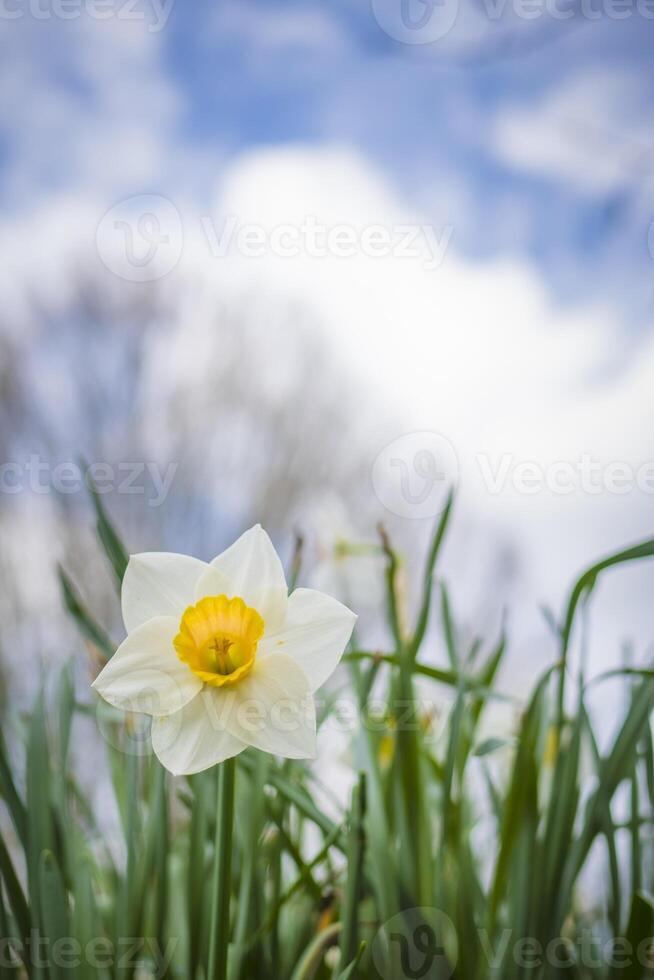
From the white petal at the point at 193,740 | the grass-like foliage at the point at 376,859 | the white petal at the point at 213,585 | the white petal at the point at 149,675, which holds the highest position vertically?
the white petal at the point at 213,585

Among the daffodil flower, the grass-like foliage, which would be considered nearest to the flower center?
the daffodil flower

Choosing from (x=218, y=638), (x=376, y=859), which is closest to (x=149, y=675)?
(x=218, y=638)

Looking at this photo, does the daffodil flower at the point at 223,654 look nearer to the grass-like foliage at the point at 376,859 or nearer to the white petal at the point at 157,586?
the white petal at the point at 157,586

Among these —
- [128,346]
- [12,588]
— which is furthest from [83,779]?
[128,346]

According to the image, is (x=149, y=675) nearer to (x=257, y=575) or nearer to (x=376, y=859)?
(x=257, y=575)

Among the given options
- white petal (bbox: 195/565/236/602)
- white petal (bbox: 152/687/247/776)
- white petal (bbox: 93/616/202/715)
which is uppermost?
white petal (bbox: 195/565/236/602)

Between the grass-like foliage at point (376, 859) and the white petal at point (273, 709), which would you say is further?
the grass-like foliage at point (376, 859)

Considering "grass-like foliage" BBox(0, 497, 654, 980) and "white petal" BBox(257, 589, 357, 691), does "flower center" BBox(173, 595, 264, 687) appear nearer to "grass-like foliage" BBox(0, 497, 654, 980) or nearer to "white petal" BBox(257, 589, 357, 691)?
"white petal" BBox(257, 589, 357, 691)

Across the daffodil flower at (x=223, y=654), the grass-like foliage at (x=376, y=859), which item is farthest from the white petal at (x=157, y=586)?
the grass-like foliage at (x=376, y=859)
